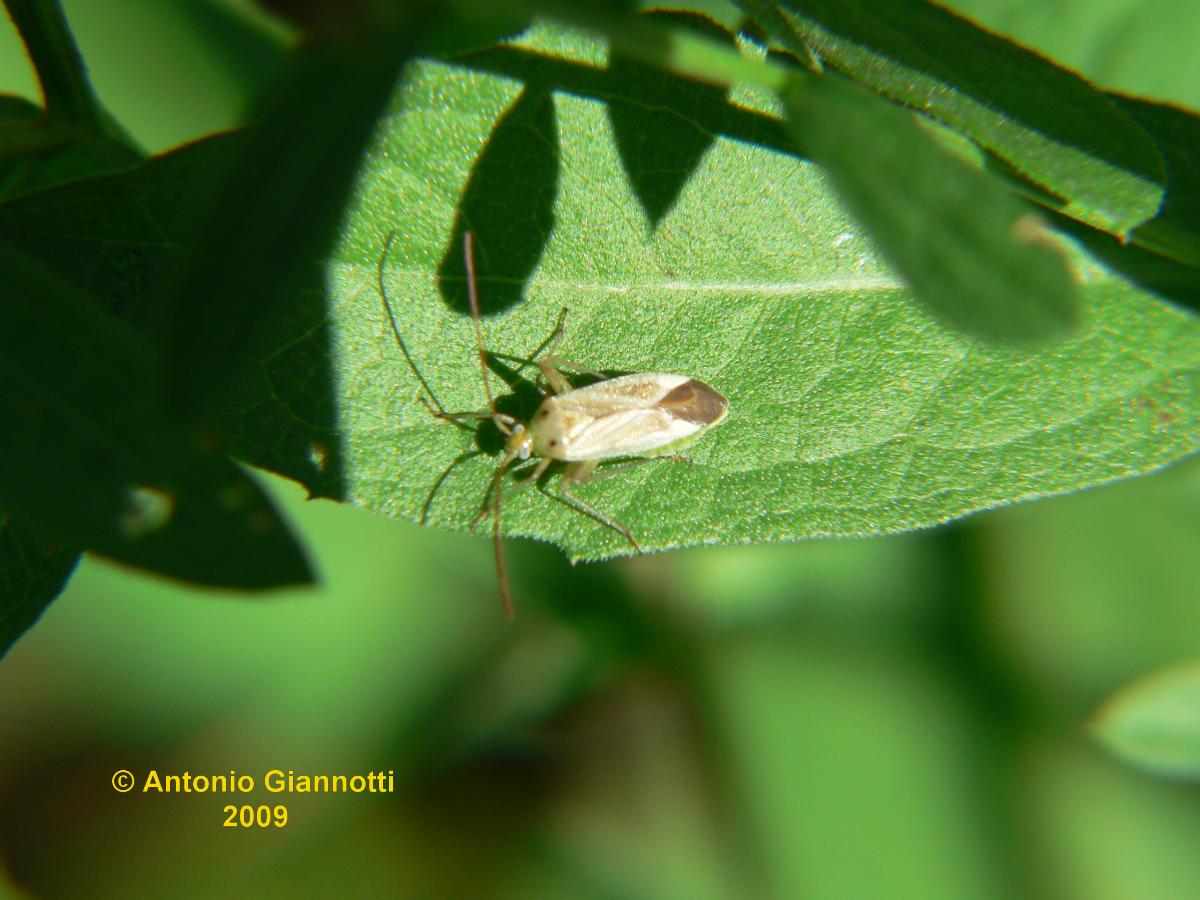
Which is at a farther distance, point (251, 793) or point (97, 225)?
point (251, 793)

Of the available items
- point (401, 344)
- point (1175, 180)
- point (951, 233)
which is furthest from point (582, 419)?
point (951, 233)

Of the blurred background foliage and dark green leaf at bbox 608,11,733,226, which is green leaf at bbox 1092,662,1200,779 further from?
dark green leaf at bbox 608,11,733,226

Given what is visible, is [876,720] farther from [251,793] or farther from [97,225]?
[97,225]

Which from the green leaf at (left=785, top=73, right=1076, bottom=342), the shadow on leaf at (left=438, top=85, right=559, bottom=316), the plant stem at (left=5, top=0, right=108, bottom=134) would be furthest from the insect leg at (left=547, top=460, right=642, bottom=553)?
the plant stem at (left=5, top=0, right=108, bottom=134)

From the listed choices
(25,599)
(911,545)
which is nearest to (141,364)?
(25,599)

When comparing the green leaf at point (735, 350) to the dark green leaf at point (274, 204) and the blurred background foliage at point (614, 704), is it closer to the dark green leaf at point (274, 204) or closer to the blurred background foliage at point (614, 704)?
the dark green leaf at point (274, 204)

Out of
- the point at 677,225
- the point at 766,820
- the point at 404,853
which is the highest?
the point at 677,225
